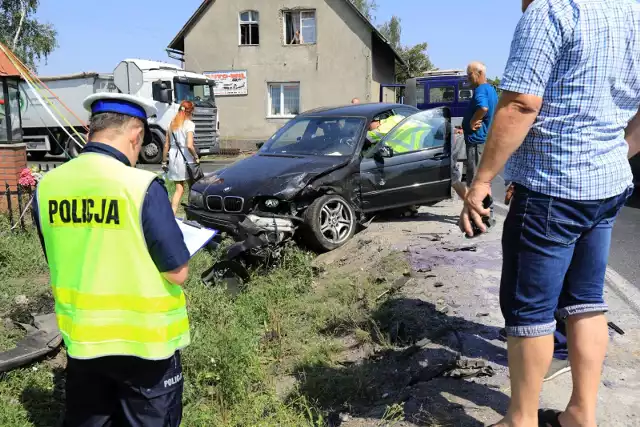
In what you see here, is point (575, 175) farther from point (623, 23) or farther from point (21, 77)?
point (21, 77)

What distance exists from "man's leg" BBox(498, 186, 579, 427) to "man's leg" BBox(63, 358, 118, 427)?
1585 millimetres

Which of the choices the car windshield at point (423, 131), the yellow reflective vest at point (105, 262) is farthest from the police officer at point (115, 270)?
the car windshield at point (423, 131)

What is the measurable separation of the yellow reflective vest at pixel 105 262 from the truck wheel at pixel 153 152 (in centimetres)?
1632

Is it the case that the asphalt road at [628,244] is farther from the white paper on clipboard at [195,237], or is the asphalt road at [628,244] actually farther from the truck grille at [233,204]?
the white paper on clipboard at [195,237]

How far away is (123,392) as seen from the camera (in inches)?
84.7

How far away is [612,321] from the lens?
3924 millimetres

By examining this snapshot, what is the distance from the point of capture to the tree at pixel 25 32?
30766mm

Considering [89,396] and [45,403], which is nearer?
[89,396]

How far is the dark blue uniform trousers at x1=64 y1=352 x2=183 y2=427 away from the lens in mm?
2115

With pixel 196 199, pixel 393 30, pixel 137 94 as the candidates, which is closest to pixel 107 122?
pixel 196 199

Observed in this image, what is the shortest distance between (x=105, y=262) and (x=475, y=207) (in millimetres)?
1418

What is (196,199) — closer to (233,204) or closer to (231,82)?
(233,204)

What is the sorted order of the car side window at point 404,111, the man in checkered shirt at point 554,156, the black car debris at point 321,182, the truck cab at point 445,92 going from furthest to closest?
the truck cab at point 445,92 → the car side window at point 404,111 → the black car debris at point 321,182 → the man in checkered shirt at point 554,156

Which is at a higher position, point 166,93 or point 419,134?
point 166,93
